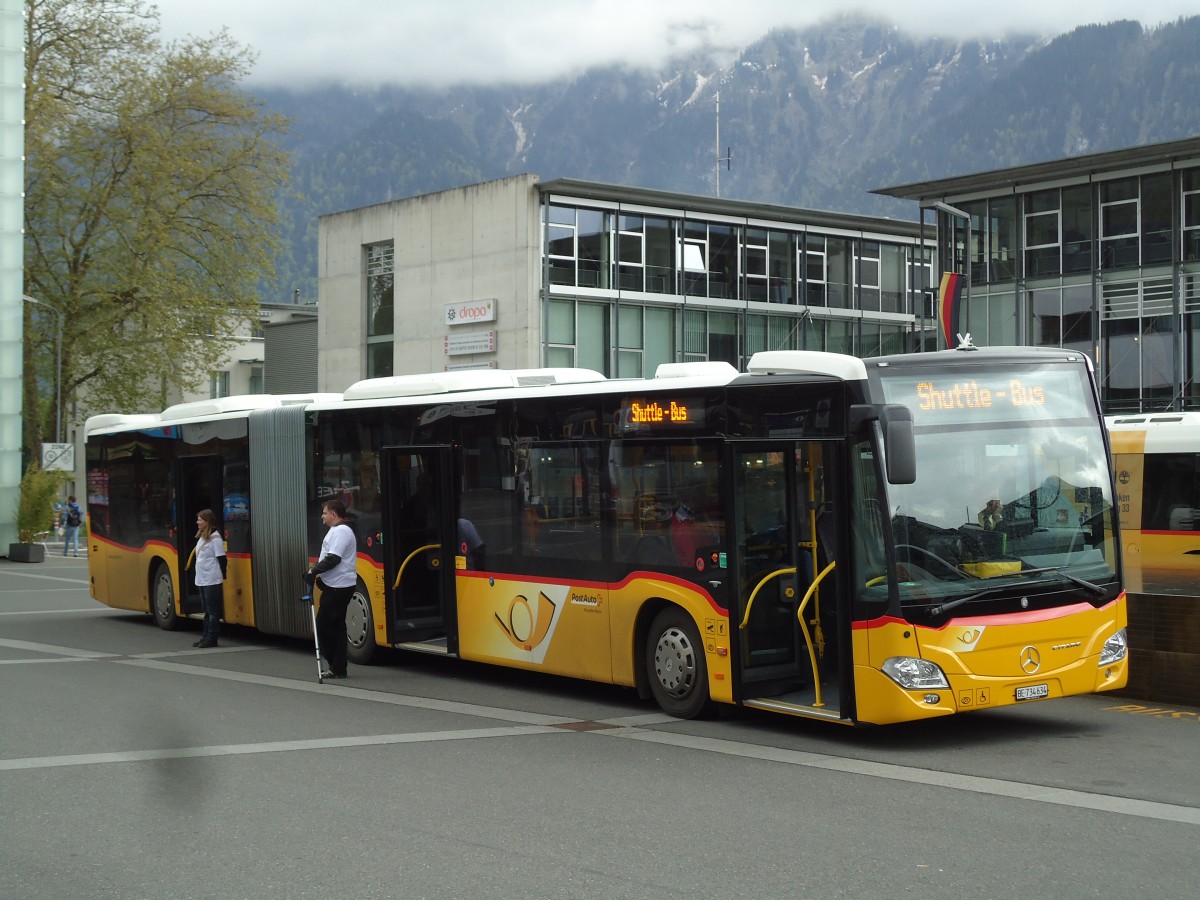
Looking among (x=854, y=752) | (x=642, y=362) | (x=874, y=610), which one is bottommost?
(x=854, y=752)

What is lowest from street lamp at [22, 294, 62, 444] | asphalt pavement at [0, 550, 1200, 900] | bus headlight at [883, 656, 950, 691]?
asphalt pavement at [0, 550, 1200, 900]

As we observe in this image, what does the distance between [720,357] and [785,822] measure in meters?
45.7

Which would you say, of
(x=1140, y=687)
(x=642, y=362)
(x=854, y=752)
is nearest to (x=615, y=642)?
(x=854, y=752)

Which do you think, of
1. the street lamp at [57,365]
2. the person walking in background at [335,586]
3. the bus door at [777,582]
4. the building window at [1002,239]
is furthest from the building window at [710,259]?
the bus door at [777,582]

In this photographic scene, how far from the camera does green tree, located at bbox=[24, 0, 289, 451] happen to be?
161 feet

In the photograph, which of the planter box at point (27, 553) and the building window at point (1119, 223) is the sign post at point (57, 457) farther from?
the building window at point (1119, 223)

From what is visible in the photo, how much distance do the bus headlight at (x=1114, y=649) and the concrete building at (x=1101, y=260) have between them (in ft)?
95.3

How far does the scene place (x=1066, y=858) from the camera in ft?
23.5


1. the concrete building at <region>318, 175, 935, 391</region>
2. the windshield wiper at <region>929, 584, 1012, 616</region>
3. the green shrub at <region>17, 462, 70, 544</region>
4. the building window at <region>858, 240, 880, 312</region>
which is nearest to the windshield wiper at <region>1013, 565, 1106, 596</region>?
the windshield wiper at <region>929, 584, 1012, 616</region>

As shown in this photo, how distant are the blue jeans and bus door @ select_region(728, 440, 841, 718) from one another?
8895mm

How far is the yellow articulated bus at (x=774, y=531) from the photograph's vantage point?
1010 centimetres

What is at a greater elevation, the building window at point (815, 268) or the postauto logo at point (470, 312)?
the building window at point (815, 268)

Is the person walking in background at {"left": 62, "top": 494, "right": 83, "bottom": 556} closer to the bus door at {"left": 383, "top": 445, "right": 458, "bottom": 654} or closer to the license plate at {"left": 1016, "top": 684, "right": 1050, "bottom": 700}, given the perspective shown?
the bus door at {"left": 383, "top": 445, "right": 458, "bottom": 654}

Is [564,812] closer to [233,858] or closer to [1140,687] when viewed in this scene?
[233,858]
